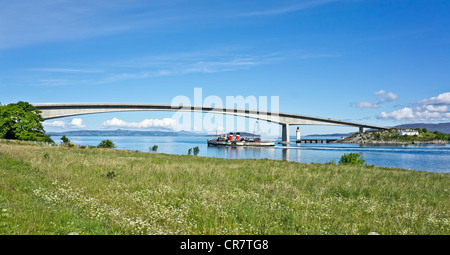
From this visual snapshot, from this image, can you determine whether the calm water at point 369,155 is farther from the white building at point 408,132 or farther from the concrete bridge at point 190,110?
the white building at point 408,132

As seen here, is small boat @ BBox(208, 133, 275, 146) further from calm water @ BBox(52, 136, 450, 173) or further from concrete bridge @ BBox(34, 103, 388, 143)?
calm water @ BBox(52, 136, 450, 173)

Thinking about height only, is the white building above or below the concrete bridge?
below

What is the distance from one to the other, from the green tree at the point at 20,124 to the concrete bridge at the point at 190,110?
98.0ft

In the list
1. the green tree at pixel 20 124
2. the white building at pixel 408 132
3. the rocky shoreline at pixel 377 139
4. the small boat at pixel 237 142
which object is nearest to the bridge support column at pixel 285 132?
the small boat at pixel 237 142

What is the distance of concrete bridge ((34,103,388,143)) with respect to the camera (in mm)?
87812

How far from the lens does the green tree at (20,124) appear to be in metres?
53.2

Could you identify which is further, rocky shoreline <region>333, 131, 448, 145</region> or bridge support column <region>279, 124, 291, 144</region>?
rocky shoreline <region>333, 131, 448, 145</region>

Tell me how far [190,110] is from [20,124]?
6601cm

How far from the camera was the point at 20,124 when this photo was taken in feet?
179

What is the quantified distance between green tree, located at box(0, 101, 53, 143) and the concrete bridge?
29878 millimetres

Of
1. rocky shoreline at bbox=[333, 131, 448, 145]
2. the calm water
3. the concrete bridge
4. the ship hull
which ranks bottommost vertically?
the calm water

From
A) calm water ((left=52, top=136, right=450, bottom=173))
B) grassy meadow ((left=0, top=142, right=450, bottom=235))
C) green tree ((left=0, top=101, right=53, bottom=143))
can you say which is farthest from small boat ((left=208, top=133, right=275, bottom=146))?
grassy meadow ((left=0, top=142, right=450, bottom=235))
